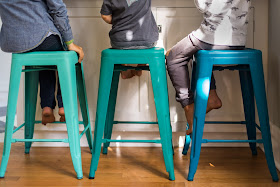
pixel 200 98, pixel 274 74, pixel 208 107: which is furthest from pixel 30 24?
pixel 274 74

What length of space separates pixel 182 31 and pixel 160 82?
1.69 feet

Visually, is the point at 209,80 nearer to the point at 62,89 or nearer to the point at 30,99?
the point at 62,89

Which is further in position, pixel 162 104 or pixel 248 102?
pixel 248 102

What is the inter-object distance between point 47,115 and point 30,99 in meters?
0.16

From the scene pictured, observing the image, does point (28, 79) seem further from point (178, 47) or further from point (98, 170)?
point (178, 47)

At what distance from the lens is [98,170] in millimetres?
1795

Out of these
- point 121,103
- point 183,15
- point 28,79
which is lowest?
point 121,103

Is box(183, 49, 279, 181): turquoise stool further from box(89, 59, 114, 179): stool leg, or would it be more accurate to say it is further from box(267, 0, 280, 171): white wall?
box(89, 59, 114, 179): stool leg

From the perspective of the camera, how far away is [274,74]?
1910 mm

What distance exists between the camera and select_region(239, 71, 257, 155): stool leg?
1.90m

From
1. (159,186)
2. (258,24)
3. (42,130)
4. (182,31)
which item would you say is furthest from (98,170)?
(258,24)

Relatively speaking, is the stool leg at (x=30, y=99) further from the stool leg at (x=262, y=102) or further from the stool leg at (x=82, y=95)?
the stool leg at (x=262, y=102)

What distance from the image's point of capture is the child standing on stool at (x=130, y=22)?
1.71m

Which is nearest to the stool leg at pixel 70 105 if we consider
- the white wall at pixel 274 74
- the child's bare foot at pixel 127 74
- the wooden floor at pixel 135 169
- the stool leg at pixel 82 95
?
the wooden floor at pixel 135 169
